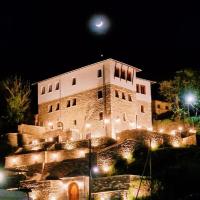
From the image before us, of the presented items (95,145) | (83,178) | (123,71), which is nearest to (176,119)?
(123,71)

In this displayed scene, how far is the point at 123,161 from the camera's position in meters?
39.3

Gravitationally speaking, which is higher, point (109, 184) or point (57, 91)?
point (57, 91)

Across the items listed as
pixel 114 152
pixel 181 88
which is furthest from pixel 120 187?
pixel 181 88

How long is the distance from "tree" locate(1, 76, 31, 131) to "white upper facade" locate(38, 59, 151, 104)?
8.55 ft

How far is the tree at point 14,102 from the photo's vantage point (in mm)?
55656

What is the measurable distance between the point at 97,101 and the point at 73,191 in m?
14.9

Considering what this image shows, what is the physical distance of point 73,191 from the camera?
36.2 meters

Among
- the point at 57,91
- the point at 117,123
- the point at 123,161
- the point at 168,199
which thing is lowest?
the point at 168,199

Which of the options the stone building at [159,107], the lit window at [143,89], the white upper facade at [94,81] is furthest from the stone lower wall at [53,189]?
the stone building at [159,107]

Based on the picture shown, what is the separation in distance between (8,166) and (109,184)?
43.3ft

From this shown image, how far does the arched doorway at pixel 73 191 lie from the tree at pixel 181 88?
57.5 ft

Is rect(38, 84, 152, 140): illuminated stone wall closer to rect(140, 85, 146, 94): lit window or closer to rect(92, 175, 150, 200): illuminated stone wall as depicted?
rect(140, 85, 146, 94): lit window

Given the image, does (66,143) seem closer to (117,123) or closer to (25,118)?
(117,123)

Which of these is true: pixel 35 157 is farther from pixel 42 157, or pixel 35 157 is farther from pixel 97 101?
pixel 97 101
